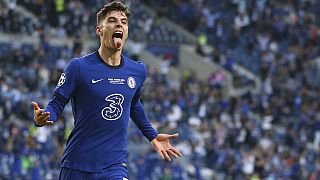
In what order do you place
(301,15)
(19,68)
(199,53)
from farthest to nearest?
(301,15)
(199,53)
(19,68)

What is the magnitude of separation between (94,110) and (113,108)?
146mm

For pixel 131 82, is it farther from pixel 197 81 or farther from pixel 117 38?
pixel 197 81

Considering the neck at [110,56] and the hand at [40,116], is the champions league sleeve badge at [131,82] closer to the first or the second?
the neck at [110,56]

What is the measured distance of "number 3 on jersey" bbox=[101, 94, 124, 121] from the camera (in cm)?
583

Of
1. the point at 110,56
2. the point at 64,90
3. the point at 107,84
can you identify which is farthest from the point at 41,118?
the point at 110,56

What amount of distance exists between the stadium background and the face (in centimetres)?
885

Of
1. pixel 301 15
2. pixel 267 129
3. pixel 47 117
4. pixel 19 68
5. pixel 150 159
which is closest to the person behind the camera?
pixel 47 117

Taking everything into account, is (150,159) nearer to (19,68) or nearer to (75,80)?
(19,68)

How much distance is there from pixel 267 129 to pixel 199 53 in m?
6.32

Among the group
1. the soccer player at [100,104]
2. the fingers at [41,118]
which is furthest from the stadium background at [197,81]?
the fingers at [41,118]

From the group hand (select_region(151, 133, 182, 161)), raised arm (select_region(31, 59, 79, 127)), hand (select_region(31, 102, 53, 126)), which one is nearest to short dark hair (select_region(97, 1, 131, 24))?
raised arm (select_region(31, 59, 79, 127))

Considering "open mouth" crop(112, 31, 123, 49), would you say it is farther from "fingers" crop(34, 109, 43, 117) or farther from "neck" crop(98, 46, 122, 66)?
"fingers" crop(34, 109, 43, 117)

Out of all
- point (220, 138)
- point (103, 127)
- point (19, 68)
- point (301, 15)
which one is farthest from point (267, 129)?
point (103, 127)

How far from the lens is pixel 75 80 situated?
18.9 feet
